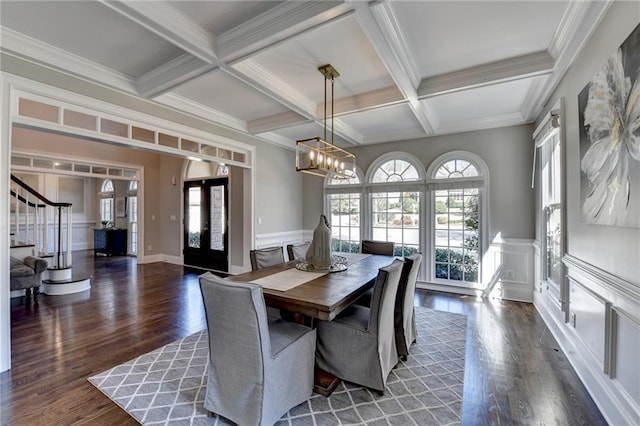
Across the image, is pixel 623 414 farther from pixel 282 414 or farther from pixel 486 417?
pixel 282 414

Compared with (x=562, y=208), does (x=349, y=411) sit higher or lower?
lower

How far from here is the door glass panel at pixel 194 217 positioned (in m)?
6.48

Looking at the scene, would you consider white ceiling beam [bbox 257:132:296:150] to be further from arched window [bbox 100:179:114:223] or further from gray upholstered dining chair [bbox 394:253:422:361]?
arched window [bbox 100:179:114:223]

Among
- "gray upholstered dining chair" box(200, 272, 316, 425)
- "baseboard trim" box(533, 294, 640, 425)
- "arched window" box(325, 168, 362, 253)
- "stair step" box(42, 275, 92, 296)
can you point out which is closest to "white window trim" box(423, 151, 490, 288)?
"arched window" box(325, 168, 362, 253)

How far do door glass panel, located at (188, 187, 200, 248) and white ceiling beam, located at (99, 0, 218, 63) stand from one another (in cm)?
456

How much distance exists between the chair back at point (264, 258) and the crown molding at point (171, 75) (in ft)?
6.21

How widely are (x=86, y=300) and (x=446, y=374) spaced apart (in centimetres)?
476

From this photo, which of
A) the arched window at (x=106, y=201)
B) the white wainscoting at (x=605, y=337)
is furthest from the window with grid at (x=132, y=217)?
the white wainscoting at (x=605, y=337)

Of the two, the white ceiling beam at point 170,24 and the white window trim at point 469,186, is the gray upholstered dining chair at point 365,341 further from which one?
the white window trim at point 469,186

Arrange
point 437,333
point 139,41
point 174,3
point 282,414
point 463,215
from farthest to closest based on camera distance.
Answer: point 463,215, point 437,333, point 139,41, point 174,3, point 282,414

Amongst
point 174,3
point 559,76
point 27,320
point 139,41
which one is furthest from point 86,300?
point 559,76

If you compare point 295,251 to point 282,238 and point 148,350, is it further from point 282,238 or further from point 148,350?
point 282,238

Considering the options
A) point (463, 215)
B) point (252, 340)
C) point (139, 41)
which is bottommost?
point (252, 340)

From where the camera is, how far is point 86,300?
403 cm
